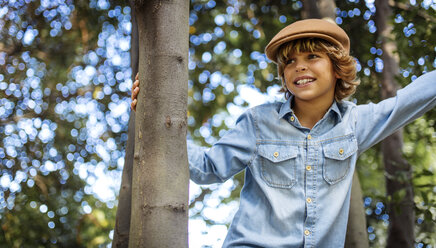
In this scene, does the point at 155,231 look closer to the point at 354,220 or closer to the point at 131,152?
the point at 131,152

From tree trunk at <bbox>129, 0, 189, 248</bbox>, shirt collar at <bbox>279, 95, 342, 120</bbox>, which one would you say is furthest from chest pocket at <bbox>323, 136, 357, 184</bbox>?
tree trunk at <bbox>129, 0, 189, 248</bbox>

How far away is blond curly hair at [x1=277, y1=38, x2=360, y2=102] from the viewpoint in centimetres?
243

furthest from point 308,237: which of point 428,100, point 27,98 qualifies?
point 27,98

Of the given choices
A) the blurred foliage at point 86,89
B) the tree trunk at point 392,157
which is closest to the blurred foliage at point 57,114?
the blurred foliage at point 86,89

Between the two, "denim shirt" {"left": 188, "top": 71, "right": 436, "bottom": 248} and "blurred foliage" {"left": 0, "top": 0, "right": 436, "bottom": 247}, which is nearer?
"denim shirt" {"left": 188, "top": 71, "right": 436, "bottom": 248}

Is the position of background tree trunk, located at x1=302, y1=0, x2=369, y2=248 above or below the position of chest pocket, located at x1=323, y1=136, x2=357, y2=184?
below

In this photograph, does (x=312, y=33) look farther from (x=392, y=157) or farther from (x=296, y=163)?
(x=392, y=157)

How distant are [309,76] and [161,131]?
0.97 metres

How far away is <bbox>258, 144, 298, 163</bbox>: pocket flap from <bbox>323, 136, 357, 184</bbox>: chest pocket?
6.4 inches

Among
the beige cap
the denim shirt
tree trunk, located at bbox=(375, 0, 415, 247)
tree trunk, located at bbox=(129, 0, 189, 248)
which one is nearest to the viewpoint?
tree trunk, located at bbox=(129, 0, 189, 248)

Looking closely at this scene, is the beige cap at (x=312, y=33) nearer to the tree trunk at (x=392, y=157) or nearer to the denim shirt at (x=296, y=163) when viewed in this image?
the denim shirt at (x=296, y=163)

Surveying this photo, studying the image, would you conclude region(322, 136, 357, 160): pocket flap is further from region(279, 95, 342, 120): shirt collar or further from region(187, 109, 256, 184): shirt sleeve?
region(187, 109, 256, 184): shirt sleeve

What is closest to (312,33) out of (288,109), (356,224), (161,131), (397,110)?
(288,109)

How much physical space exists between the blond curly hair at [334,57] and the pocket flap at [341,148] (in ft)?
0.88
